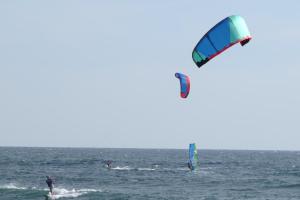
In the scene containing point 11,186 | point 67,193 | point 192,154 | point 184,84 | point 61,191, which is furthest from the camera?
point 192,154

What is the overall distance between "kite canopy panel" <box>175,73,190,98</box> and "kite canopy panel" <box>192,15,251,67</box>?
8.64 metres

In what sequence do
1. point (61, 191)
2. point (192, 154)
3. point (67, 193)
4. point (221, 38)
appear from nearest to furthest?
point (221, 38)
point (67, 193)
point (61, 191)
point (192, 154)

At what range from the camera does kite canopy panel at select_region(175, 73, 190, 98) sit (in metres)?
34.1

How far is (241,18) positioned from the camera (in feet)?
80.4

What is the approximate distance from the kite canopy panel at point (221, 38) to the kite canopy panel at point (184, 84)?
8.64 meters

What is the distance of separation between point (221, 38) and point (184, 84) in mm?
10508

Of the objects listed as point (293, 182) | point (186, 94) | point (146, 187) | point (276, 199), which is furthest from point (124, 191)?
point (293, 182)

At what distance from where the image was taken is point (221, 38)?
24.3m

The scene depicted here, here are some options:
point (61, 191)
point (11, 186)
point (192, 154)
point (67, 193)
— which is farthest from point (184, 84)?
point (192, 154)

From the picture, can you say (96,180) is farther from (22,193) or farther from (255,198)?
(255,198)

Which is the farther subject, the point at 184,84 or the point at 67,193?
the point at 67,193

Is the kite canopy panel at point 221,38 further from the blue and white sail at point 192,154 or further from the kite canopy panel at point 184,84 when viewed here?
the blue and white sail at point 192,154

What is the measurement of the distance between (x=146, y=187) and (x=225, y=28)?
26732 mm

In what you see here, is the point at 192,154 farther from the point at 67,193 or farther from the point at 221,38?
the point at 221,38
